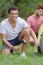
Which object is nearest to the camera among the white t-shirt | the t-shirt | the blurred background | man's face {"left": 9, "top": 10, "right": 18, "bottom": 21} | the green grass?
the green grass

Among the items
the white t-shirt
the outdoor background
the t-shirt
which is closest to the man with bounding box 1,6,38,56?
the white t-shirt

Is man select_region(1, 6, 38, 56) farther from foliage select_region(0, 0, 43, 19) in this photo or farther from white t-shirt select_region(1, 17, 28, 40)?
foliage select_region(0, 0, 43, 19)

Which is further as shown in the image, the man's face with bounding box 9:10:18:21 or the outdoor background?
the man's face with bounding box 9:10:18:21

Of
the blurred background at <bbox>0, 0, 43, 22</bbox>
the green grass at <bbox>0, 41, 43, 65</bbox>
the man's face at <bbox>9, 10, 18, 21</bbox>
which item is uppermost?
the man's face at <bbox>9, 10, 18, 21</bbox>

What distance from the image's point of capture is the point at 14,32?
6117mm

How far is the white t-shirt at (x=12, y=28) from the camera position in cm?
604

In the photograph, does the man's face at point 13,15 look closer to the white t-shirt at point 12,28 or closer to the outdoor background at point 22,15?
the white t-shirt at point 12,28

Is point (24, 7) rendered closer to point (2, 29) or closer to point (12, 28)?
point (12, 28)

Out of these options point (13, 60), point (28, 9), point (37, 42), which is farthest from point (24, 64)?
point (28, 9)

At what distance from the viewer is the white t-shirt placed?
6.04m

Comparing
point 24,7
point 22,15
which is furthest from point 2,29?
point 24,7

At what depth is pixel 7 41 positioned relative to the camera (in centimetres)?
597

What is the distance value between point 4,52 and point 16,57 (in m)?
0.48

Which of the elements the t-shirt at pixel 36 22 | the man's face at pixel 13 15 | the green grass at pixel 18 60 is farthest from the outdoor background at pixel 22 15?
the man's face at pixel 13 15
